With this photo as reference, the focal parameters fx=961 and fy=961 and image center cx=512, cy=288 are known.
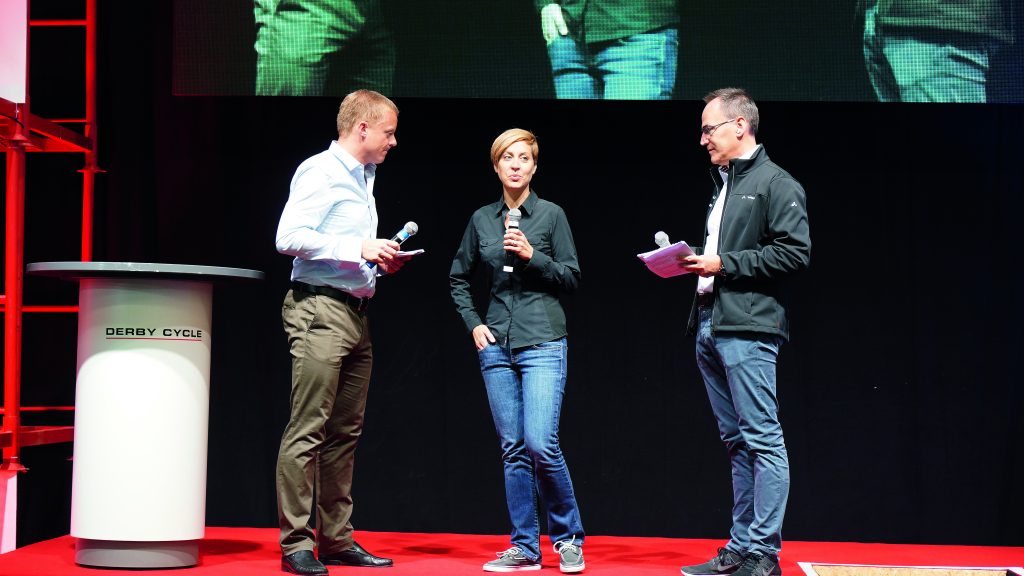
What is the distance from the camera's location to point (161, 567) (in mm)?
3057

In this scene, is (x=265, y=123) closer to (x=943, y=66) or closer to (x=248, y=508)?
(x=248, y=508)

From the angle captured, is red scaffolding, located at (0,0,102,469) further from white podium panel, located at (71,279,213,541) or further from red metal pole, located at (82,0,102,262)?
white podium panel, located at (71,279,213,541)

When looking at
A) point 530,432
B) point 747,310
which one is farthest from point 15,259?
point 747,310

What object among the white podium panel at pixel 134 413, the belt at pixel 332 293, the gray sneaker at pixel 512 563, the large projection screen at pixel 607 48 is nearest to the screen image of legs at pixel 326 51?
the large projection screen at pixel 607 48

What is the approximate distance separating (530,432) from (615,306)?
1345 millimetres

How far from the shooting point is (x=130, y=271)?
2936 mm

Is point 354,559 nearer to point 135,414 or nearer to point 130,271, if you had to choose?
point 135,414

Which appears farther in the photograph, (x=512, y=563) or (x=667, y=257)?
(x=512, y=563)

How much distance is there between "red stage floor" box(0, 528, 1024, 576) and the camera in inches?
124

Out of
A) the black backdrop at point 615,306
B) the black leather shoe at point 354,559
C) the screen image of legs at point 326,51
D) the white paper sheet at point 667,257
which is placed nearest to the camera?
the white paper sheet at point 667,257

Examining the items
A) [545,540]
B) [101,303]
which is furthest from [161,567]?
[545,540]

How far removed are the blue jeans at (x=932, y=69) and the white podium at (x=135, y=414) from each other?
Answer: 274 cm

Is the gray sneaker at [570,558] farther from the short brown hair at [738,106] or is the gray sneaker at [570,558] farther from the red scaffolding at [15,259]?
the red scaffolding at [15,259]

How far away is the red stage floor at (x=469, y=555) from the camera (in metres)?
3.16
